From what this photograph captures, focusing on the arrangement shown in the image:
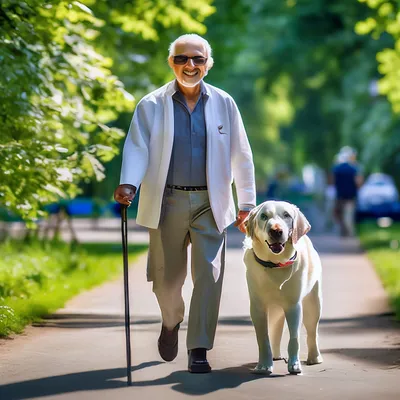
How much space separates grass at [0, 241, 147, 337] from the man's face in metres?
2.60

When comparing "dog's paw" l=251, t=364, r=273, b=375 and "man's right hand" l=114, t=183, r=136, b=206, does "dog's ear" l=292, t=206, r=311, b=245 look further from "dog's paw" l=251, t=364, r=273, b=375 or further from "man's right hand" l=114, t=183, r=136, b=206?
"man's right hand" l=114, t=183, r=136, b=206

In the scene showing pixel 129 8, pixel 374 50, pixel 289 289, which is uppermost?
pixel 374 50

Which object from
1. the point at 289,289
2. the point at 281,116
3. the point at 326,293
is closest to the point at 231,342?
the point at 289,289

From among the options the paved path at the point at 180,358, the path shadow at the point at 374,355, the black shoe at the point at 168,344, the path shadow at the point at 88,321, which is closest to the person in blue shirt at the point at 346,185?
the paved path at the point at 180,358

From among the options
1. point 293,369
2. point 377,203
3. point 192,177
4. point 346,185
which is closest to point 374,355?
point 293,369

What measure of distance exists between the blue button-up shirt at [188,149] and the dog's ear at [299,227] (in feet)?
2.12

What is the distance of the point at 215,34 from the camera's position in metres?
26.1

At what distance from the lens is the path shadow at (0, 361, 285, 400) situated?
666 centimetres

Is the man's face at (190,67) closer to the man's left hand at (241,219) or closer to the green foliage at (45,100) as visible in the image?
the man's left hand at (241,219)

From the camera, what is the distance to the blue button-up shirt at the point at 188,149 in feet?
24.8

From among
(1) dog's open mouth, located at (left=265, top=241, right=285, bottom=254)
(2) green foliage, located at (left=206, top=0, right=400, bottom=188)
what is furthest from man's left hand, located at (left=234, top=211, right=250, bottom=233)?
(2) green foliage, located at (left=206, top=0, right=400, bottom=188)

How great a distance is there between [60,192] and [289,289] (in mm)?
4089

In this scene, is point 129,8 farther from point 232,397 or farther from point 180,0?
point 232,397

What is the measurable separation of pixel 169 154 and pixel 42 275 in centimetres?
651
